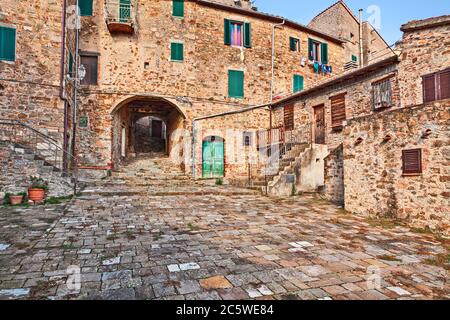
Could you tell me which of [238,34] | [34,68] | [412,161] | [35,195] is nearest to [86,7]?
[34,68]

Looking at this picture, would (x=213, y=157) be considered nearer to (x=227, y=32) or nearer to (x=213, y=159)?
(x=213, y=159)

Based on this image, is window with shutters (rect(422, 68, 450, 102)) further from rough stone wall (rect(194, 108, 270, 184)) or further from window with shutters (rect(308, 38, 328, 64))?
window with shutters (rect(308, 38, 328, 64))

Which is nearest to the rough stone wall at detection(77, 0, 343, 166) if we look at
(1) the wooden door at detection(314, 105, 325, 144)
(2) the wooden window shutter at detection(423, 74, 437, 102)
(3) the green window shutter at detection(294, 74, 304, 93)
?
(3) the green window shutter at detection(294, 74, 304, 93)

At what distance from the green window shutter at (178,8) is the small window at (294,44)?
7.04 meters

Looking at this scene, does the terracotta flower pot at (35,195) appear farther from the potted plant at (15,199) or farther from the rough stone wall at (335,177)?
the rough stone wall at (335,177)

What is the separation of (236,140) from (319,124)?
4559mm

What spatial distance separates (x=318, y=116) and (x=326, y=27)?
12.2 metres

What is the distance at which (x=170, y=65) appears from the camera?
14469 millimetres

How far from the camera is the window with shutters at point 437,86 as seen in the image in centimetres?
927

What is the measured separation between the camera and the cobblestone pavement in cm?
296

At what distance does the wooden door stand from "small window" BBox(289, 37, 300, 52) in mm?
5765

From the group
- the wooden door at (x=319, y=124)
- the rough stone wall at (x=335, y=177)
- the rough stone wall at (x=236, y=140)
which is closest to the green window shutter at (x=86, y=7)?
the rough stone wall at (x=236, y=140)
